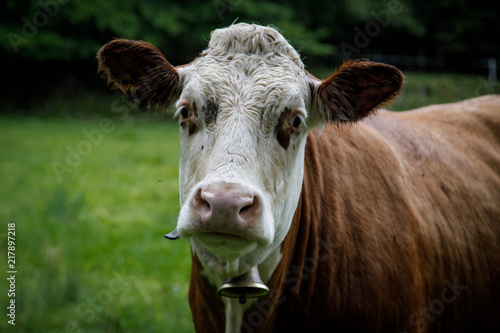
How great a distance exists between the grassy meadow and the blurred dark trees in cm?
763

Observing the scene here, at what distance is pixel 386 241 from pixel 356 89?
874 mm

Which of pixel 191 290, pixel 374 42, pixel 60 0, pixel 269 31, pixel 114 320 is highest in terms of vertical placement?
pixel 374 42

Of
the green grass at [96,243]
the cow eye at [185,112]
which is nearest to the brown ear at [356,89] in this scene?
the cow eye at [185,112]

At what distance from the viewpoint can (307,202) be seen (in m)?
2.69

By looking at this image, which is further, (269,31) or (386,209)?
(386,209)

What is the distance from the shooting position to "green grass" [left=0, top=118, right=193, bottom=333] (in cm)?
406

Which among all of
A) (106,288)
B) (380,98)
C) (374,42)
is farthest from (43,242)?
(374,42)

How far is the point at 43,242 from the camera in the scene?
18.2 feet

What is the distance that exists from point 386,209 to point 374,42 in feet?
103

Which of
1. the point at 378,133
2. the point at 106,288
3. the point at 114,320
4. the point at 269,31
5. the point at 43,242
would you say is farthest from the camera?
the point at 43,242

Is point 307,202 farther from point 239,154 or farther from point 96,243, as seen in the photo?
point 96,243

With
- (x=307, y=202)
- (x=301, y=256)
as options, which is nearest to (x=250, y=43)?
(x=307, y=202)

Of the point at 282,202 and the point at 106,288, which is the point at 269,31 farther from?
the point at 106,288

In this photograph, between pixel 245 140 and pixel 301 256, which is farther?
pixel 301 256
